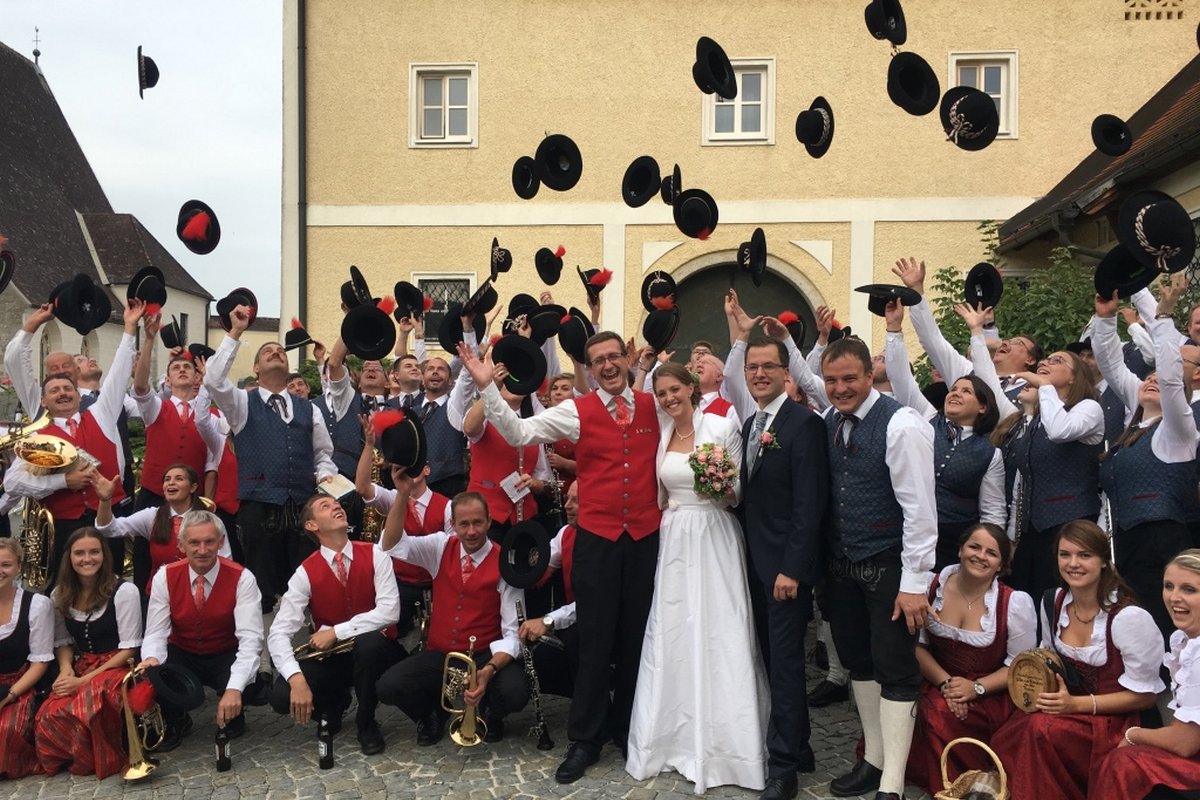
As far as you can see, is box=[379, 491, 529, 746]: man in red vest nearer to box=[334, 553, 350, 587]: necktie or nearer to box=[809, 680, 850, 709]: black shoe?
box=[334, 553, 350, 587]: necktie

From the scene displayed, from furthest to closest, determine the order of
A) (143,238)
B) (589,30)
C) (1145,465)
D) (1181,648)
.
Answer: (143,238) < (589,30) < (1145,465) < (1181,648)

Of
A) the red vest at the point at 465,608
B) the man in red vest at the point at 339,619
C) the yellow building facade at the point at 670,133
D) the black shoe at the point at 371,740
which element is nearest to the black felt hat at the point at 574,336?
the red vest at the point at 465,608

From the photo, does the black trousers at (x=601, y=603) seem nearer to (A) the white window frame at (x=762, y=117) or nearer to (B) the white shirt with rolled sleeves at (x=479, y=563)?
(B) the white shirt with rolled sleeves at (x=479, y=563)

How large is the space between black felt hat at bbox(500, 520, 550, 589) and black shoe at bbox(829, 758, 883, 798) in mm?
1705

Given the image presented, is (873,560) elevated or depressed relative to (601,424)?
depressed

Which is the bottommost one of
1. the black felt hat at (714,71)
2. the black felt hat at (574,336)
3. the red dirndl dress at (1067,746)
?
the red dirndl dress at (1067,746)

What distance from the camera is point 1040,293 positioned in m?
9.07

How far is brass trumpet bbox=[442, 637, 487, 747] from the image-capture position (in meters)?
5.02

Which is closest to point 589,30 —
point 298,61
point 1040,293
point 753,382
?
point 298,61

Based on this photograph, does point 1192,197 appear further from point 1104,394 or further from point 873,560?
point 873,560

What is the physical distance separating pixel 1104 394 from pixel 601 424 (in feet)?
9.34

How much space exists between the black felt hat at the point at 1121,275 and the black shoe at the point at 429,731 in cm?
395

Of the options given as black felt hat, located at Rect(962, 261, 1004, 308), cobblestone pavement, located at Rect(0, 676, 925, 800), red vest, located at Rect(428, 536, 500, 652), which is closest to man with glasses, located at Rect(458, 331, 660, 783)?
cobblestone pavement, located at Rect(0, 676, 925, 800)

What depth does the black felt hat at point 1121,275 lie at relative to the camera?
17.0 feet
